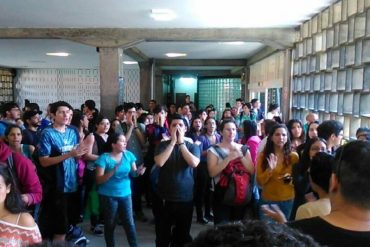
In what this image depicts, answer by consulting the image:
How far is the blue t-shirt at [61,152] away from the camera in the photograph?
12.7 feet

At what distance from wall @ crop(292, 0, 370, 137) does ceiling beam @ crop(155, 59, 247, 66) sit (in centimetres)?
761

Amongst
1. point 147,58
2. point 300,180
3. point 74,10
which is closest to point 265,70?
point 147,58

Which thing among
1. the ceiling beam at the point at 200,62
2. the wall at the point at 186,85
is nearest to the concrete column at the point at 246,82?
the ceiling beam at the point at 200,62

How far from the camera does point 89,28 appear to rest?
829 centimetres

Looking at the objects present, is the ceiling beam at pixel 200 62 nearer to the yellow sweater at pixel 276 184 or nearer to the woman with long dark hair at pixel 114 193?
the woman with long dark hair at pixel 114 193

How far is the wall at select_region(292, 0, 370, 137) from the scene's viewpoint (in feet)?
15.1

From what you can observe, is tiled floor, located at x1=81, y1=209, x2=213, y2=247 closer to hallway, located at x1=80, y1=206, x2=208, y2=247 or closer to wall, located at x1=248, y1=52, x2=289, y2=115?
hallway, located at x1=80, y1=206, x2=208, y2=247

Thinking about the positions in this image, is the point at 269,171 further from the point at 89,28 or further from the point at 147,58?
the point at 147,58

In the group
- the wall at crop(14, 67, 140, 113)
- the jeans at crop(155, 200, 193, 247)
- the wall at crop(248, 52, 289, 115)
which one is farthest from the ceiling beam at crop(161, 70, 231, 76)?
the jeans at crop(155, 200, 193, 247)

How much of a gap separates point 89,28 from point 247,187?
581cm

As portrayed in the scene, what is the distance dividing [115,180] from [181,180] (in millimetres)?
733

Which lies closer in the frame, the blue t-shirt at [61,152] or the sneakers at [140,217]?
the blue t-shirt at [61,152]

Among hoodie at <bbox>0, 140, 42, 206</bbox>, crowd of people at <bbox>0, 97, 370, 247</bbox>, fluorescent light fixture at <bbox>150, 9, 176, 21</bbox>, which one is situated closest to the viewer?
crowd of people at <bbox>0, 97, 370, 247</bbox>

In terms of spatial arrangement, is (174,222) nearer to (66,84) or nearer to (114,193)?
(114,193)
